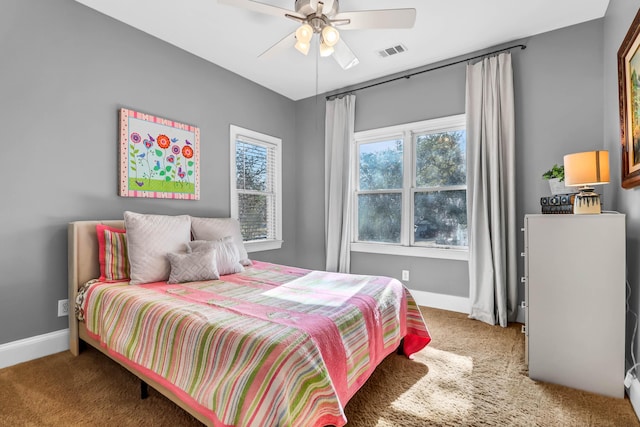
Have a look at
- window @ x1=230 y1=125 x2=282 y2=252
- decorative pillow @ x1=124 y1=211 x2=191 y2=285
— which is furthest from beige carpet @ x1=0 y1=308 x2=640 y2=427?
window @ x1=230 y1=125 x2=282 y2=252

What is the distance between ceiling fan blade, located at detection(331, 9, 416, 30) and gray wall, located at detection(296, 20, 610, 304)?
1571 millimetres

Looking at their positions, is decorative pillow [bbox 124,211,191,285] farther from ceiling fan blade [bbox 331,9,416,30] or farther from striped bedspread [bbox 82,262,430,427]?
ceiling fan blade [bbox 331,9,416,30]

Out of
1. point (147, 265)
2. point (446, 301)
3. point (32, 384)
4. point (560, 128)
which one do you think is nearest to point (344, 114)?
point (560, 128)

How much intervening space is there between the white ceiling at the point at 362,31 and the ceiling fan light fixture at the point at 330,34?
551 mm

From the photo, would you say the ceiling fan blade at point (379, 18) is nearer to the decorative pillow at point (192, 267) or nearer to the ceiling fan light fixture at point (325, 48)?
the ceiling fan light fixture at point (325, 48)

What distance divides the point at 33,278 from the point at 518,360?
3.58 meters

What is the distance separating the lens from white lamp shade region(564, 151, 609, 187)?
183 centimetres

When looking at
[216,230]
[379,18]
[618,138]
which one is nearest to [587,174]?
[618,138]

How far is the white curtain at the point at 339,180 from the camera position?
3.92 m

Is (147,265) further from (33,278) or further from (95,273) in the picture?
(33,278)

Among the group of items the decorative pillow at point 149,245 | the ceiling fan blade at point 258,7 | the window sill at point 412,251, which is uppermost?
→ the ceiling fan blade at point 258,7

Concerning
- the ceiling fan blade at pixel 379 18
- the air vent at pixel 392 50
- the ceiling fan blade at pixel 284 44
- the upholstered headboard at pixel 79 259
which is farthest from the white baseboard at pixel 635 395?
the upholstered headboard at pixel 79 259

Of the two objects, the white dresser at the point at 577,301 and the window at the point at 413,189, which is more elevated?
the window at the point at 413,189

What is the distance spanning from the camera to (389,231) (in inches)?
149
